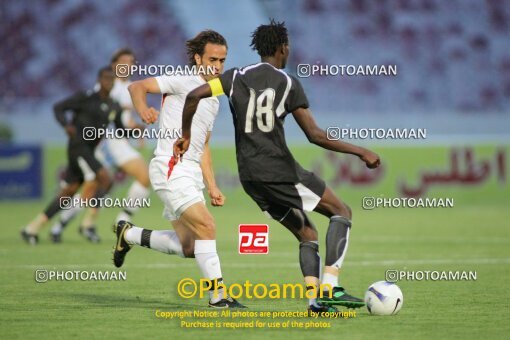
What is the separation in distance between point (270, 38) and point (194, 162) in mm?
1261

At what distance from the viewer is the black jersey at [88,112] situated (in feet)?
46.2

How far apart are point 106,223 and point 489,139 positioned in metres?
9.36

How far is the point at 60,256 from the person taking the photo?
11570mm

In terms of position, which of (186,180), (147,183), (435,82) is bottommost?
(186,180)

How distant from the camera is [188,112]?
6.81 metres

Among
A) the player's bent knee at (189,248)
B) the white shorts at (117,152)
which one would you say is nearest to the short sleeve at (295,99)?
the player's bent knee at (189,248)

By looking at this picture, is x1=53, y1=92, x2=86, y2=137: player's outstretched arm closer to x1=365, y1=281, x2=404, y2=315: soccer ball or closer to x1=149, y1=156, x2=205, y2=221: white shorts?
x1=149, y1=156, x2=205, y2=221: white shorts

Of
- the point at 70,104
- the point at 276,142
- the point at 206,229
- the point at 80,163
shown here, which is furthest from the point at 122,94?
the point at 276,142

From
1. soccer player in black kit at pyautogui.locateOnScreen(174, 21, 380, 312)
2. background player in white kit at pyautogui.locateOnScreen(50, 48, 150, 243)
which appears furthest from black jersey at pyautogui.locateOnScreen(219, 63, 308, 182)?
background player in white kit at pyautogui.locateOnScreen(50, 48, 150, 243)

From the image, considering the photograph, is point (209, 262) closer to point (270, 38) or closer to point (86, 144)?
point (270, 38)

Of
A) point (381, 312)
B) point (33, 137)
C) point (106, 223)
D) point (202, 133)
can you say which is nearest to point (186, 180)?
point (202, 133)

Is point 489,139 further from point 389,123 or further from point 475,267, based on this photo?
point 475,267

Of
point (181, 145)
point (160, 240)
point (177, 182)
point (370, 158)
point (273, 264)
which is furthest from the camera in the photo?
point (273, 264)

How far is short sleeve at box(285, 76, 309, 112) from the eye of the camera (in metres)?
6.70
